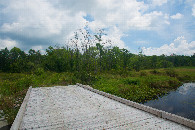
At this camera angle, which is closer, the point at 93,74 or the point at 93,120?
the point at 93,120

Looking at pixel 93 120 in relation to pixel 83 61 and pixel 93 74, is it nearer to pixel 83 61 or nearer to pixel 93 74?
pixel 93 74

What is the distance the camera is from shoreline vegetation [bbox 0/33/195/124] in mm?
8336

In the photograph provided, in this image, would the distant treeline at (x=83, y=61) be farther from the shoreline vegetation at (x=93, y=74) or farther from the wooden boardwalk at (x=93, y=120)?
the wooden boardwalk at (x=93, y=120)

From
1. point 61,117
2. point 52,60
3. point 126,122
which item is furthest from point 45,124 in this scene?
point 52,60

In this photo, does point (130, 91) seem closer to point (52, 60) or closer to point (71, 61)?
point (71, 61)

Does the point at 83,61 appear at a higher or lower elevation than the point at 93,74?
higher

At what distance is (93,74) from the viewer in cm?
1438

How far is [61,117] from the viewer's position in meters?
3.35

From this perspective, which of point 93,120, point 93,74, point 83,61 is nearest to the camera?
point 93,120

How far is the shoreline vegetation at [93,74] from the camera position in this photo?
27.3ft

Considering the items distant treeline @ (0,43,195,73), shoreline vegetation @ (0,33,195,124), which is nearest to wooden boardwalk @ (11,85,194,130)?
shoreline vegetation @ (0,33,195,124)

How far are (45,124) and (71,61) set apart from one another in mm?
17360

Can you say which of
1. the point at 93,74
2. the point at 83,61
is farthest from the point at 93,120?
the point at 83,61

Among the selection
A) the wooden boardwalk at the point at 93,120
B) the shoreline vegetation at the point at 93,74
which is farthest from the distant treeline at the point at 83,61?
the wooden boardwalk at the point at 93,120
